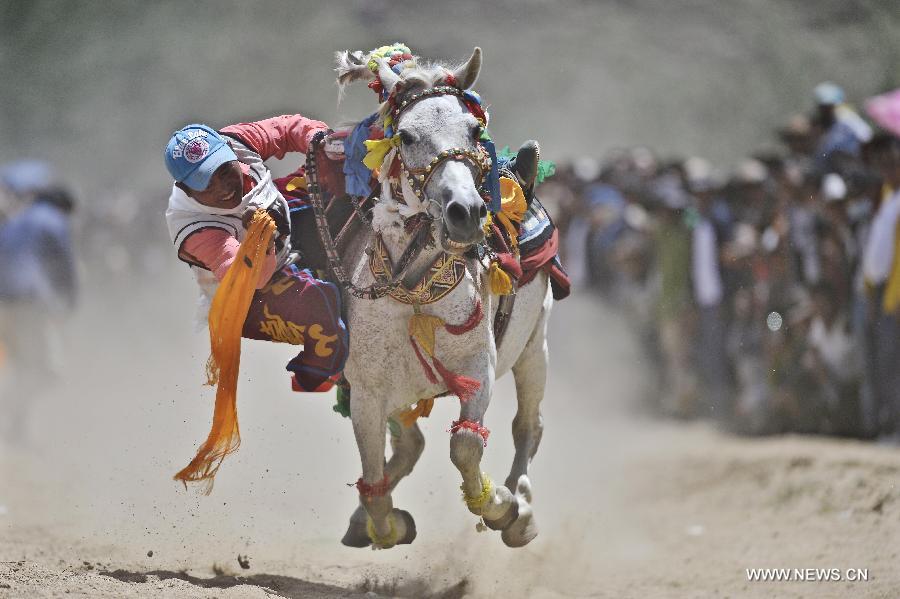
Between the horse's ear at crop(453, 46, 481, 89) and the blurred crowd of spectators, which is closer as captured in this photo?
the horse's ear at crop(453, 46, 481, 89)

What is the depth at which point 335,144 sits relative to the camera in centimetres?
600

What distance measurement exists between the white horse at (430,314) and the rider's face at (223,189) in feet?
1.88

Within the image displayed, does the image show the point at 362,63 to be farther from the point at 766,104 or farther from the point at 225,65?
the point at 225,65

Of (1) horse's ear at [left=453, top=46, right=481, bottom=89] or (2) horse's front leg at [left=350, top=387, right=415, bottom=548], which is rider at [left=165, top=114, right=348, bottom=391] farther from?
(1) horse's ear at [left=453, top=46, right=481, bottom=89]

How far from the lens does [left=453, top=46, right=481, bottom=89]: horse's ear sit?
5.43 meters

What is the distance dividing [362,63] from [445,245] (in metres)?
1.18

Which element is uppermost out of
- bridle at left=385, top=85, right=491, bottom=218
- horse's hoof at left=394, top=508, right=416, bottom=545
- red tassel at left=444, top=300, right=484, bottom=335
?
bridle at left=385, top=85, right=491, bottom=218

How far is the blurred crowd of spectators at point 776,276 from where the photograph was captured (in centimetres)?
999

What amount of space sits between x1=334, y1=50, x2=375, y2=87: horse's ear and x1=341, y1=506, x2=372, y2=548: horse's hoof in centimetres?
223

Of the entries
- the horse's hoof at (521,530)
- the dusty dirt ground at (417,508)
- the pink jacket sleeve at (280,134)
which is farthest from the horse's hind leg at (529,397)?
the pink jacket sleeve at (280,134)

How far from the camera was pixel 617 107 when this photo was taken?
28.1 m

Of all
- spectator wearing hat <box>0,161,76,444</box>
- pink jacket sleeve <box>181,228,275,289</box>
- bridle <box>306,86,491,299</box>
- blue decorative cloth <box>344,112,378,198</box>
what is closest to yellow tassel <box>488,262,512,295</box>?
bridle <box>306,86,491,299</box>

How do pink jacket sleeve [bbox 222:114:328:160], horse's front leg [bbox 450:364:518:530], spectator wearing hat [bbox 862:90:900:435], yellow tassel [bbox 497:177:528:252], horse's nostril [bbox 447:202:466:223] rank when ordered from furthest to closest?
spectator wearing hat [bbox 862:90:900:435] → yellow tassel [bbox 497:177:528:252] → pink jacket sleeve [bbox 222:114:328:160] → horse's front leg [bbox 450:364:518:530] → horse's nostril [bbox 447:202:466:223]

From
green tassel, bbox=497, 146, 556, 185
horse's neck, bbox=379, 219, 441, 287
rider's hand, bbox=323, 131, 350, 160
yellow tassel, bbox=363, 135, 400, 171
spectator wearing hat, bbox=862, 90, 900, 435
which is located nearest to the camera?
yellow tassel, bbox=363, 135, 400, 171
